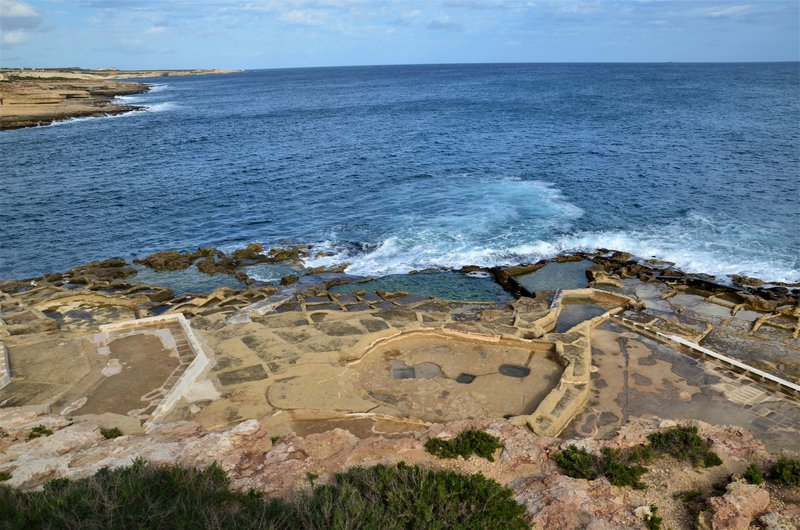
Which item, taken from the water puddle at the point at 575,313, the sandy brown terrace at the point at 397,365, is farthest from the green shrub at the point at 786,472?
the water puddle at the point at 575,313

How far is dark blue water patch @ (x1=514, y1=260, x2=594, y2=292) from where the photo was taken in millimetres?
27094

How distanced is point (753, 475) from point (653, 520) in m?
2.79

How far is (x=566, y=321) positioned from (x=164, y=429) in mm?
16071

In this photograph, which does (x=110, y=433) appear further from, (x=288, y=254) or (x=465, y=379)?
(x=288, y=254)

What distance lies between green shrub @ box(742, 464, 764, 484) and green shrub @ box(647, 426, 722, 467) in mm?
658

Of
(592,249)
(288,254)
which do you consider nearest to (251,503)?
(288,254)

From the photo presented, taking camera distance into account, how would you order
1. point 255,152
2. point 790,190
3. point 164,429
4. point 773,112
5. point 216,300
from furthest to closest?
point 773,112 < point 255,152 < point 790,190 < point 216,300 < point 164,429

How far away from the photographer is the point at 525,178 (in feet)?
156

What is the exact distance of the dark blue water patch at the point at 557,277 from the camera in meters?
27.1

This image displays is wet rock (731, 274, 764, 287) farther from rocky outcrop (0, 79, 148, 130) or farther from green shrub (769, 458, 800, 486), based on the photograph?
rocky outcrop (0, 79, 148, 130)

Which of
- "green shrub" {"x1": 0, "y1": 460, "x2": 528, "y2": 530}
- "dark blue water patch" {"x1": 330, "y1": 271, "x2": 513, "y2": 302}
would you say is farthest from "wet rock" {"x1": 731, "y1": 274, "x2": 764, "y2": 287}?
"green shrub" {"x1": 0, "y1": 460, "x2": 528, "y2": 530}

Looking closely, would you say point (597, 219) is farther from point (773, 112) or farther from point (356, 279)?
point (773, 112)

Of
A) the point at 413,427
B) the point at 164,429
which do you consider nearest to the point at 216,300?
the point at 164,429

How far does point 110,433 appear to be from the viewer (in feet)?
42.8
